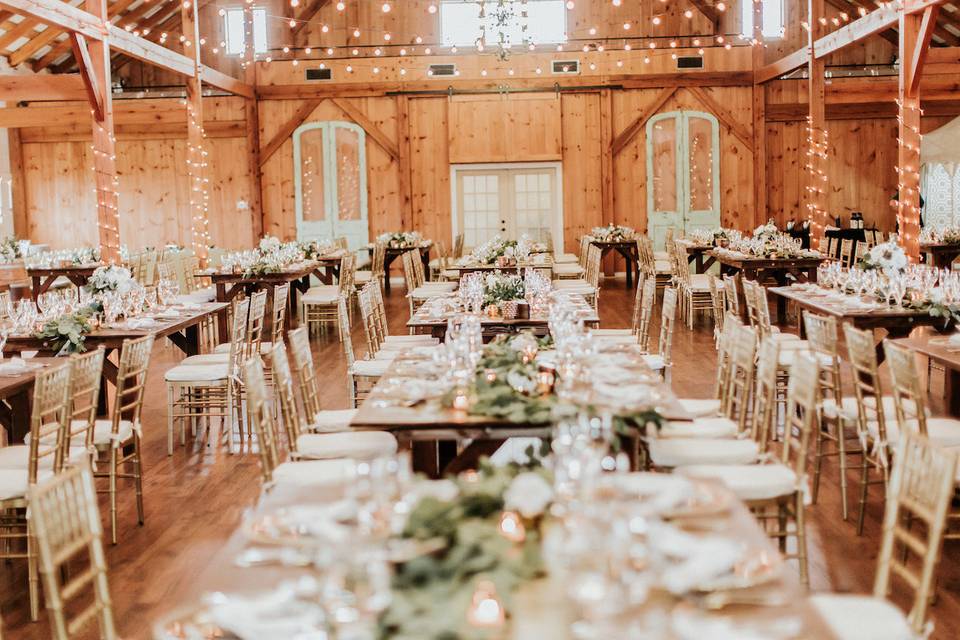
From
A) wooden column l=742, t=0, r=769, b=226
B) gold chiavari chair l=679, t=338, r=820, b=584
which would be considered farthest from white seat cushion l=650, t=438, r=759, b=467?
wooden column l=742, t=0, r=769, b=226

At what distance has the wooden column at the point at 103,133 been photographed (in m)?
10.3

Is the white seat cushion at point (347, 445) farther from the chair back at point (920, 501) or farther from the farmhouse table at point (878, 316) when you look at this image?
the farmhouse table at point (878, 316)

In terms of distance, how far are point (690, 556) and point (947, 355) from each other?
3089 millimetres

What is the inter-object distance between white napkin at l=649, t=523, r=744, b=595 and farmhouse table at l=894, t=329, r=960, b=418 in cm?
280

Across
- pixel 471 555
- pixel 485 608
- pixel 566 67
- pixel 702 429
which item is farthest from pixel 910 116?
pixel 485 608

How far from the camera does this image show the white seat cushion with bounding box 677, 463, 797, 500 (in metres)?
3.60

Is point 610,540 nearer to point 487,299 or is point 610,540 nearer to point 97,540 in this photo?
point 97,540

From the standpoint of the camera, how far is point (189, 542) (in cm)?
466

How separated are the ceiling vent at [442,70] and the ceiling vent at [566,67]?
66.9 inches

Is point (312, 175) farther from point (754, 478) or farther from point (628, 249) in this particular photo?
point (754, 478)

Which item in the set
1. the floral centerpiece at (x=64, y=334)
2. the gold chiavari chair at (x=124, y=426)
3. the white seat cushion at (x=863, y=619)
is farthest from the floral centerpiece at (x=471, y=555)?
the floral centerpiece at (x=64, y=334)

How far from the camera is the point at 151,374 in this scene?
9.11 meters

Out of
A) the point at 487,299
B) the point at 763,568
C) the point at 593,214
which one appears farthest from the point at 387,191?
the point at 763,568

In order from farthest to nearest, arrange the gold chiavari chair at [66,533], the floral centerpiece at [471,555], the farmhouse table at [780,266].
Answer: the farmhouse table at [780,266] → the gold chiavari chair at [66,533] → the floral centerpiece at [471,555]
